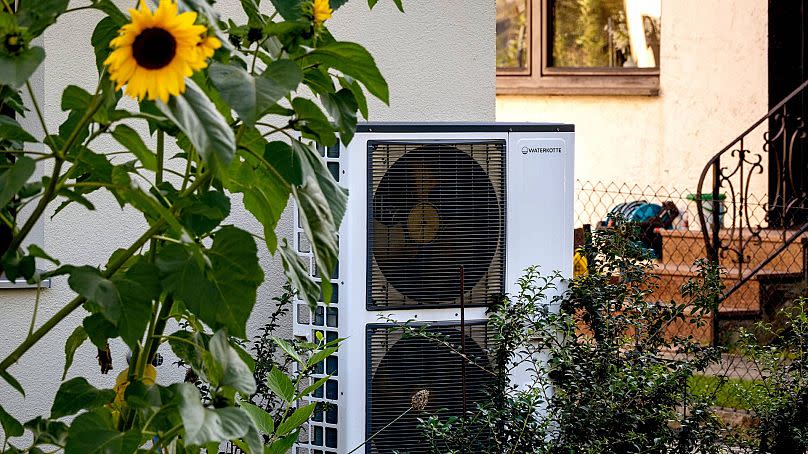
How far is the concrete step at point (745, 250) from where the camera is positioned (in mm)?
8406

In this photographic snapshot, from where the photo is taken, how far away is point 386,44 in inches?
175

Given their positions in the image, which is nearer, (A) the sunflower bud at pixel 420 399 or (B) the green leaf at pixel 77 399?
(B) the green leaf at pixel 77 399

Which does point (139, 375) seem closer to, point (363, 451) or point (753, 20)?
point (363, 451)

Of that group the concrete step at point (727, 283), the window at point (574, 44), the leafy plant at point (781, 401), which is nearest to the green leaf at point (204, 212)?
the leafy plant at point (781, 401)

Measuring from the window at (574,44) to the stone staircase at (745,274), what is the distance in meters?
2.39

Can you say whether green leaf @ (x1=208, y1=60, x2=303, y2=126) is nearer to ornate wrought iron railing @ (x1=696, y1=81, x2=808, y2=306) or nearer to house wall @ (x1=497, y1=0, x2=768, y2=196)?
ornate wrought iron railing @ (x1=696, y1=81, x2=808, y2=306)

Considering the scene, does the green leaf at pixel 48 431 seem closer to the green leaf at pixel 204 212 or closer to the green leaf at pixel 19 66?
the green leaf at pixel 204 212

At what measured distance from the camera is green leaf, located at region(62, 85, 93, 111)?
53.1 inches

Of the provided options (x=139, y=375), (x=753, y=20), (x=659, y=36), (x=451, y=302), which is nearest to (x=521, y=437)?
(x=451, y=302)

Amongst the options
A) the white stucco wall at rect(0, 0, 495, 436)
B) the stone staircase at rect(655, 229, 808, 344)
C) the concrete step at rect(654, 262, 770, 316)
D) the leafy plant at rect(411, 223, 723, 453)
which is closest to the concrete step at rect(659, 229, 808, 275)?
the stone staircase at rect(655, 229, 808, 344)

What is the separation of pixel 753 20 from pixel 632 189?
1.69 meters

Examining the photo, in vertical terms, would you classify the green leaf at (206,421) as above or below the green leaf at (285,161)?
below

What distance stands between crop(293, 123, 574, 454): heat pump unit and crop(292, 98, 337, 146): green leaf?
2016 mm

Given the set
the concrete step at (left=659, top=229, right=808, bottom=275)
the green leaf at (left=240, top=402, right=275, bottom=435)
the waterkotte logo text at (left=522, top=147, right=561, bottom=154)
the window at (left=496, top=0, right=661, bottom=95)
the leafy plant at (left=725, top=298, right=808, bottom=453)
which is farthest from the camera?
the window at (left=496, top=0, right=661, bottom=95)
